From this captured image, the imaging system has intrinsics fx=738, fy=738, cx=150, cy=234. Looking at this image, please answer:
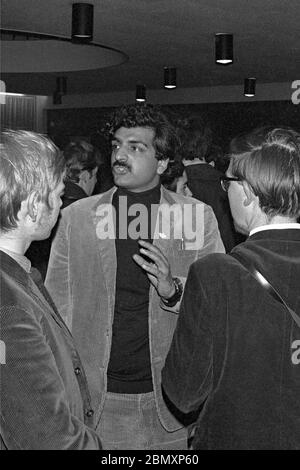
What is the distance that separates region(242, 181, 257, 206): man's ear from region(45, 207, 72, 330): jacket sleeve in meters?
0.93

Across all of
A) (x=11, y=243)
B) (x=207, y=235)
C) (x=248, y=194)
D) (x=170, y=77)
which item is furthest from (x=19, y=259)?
(x=170, y=77)

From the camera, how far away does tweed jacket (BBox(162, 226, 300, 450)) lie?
175 centimetres

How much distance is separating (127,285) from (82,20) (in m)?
4.81

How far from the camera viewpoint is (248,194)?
75.9 inches

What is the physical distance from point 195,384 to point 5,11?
21.3 ft

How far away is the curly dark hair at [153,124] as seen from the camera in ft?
9.10

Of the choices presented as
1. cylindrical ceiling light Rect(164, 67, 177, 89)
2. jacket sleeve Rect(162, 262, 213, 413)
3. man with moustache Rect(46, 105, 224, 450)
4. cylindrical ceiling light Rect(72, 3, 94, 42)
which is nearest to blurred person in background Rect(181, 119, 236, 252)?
man with moustache Rect(46, 105, 224, 450)

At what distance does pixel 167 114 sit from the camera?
293 cm

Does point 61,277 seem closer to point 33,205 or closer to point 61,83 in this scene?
point 33,205

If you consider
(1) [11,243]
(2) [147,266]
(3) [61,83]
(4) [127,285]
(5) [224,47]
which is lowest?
(4) [127,285]

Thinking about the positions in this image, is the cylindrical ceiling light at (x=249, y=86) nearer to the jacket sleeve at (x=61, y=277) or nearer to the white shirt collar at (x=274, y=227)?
the jacket sleeve at (x=61, y=277)

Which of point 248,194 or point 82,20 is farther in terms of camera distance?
point 82,20

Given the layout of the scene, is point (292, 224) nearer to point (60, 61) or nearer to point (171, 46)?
point (171, 46)

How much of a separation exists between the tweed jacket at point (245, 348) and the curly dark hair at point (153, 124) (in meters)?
1.05
